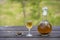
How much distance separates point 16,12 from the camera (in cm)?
243

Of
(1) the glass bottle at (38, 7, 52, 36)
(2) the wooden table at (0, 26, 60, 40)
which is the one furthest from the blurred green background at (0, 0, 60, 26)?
(1) the glass bottle at (38, 7, 52, 36)

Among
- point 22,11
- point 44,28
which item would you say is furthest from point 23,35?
point 22,11

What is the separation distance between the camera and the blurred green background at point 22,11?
2400mm

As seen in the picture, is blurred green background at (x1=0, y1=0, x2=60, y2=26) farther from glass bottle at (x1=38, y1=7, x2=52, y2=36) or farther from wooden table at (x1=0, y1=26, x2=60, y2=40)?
glass bottle at (x1=38, y1=7, x2=52, y2=36)

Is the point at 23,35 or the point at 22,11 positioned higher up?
the point at 22,11

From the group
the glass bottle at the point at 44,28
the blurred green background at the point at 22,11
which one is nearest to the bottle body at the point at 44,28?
the glass bottle at the point at 44,28

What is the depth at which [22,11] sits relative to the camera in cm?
243

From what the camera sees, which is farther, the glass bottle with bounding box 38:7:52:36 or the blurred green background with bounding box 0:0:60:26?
the blurred green background with bounding box 0:0:60:26

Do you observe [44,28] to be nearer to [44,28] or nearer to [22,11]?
[44,28]

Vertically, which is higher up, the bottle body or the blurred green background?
the blurred green background

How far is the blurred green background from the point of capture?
7.88 ft

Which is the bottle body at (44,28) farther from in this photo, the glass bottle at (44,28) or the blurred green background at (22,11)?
the blurred green background at (22,11)

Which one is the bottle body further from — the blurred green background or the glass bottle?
the blurred green background

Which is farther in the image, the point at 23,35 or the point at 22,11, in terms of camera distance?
the point at 22,11
